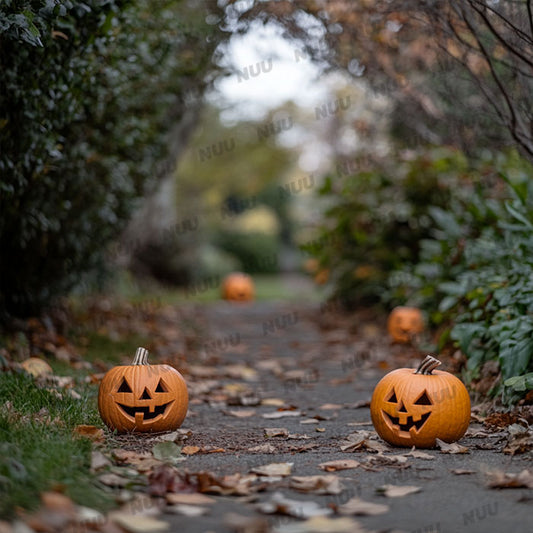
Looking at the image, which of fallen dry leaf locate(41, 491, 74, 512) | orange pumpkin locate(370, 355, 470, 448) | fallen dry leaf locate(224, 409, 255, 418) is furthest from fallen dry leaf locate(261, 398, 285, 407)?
fallen dry leaf locate(41, 491, 74, 512)

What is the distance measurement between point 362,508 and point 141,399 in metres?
1.41

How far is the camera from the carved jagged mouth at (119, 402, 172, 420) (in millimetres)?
3297

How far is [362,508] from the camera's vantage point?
225cm

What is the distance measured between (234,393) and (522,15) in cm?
314

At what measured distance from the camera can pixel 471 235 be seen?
20.4ft

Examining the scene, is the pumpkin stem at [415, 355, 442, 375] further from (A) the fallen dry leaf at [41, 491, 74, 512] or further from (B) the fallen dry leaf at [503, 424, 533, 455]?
(A) the fallen dry leaf at [41, 491, 74, 512]

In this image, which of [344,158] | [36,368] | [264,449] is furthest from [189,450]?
[344,158]

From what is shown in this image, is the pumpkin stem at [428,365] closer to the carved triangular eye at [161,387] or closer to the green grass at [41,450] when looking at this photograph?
the carved triangular eye at [161,387]

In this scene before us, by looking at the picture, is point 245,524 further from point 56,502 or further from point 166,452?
point 166,452

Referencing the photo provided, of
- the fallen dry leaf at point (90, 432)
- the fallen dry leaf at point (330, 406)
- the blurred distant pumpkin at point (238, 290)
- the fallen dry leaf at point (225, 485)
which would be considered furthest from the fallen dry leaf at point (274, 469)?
the blurred distant pumpkin at point (238, 290)

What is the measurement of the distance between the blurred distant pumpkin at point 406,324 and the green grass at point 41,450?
11.5 ft

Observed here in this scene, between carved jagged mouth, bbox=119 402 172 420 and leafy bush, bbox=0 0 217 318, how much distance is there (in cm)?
158

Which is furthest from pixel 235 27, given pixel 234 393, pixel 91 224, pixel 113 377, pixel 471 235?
pixel 113 377

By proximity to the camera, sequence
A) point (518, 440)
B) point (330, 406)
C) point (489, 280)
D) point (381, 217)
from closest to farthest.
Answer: point (518, 440) < point (330, 406) < point (489, 280) < point (381, 217)
